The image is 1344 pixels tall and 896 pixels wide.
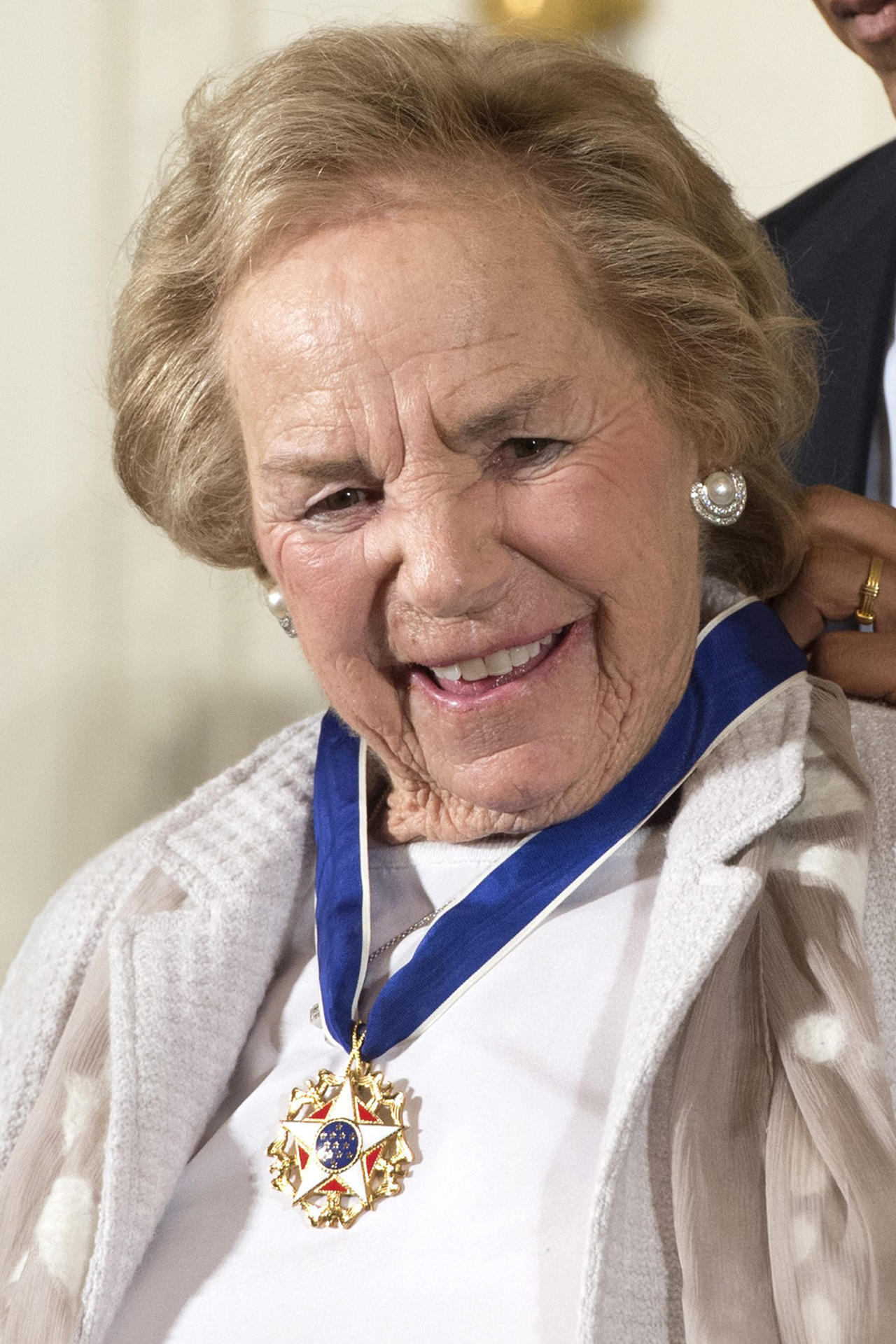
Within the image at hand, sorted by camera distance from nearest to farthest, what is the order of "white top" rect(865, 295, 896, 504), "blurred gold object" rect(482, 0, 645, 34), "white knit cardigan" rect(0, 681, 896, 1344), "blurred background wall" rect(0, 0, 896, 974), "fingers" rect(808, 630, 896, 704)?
"white knit cardigan" rect(0, 681, 896, 1344)
"fingers" rect(808, 630, 896, 704)
"white top" rect(865, 295, 896, 504)
"blurred gold object" rect(482, 0, 645, 34)
"blurred background wall" rect(0, 0, 896, 974)

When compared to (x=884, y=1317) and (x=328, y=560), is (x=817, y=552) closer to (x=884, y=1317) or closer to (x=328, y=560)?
(x=328, y=560)

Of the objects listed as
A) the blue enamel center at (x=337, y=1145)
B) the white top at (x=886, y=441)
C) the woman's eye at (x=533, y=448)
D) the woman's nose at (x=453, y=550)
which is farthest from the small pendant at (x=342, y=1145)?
the white top at (x=886, y=441)

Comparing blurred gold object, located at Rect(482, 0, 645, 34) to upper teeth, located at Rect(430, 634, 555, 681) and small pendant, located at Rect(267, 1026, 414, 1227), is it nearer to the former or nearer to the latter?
upper teeth, located at Rect(430, 634, 555, 681)

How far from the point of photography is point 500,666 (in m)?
1.37

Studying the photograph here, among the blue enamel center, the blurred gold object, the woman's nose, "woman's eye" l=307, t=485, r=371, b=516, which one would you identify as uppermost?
the blurred gold object

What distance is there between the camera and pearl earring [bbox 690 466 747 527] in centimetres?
145

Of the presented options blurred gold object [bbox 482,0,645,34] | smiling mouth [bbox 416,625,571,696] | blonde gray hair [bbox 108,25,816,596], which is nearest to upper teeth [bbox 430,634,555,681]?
smiling mouth [bbox 416,625,571,696]

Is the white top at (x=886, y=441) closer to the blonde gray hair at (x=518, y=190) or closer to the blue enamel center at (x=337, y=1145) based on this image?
the blonde gray hair at (x=518, y=190)

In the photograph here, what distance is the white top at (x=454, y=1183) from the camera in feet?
3.97

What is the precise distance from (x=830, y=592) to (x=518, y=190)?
1.95ft

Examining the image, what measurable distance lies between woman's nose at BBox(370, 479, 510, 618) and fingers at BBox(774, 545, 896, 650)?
0.48m

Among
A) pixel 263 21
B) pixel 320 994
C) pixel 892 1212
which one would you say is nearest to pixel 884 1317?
pixel 892 1212

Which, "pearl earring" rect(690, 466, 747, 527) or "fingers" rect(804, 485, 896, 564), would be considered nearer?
"pearl earring" rect(690, 466, 747, 527)

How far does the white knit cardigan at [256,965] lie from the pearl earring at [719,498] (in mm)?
198
